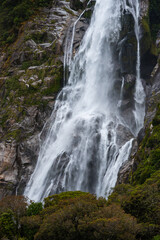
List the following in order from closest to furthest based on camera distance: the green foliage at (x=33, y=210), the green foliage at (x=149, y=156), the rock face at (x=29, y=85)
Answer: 1. the green foliage at (x=33, y=210)
2. the green foliage at (x=149, y=156)
3. the rock face at (x=29, y=85)

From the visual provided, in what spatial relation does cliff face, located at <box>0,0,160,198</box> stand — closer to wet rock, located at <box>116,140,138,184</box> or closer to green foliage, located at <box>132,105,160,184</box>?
wet rock, located at <box>116,140,138,184</box>

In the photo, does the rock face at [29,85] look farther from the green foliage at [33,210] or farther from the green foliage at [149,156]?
the green foliage at [149,156]

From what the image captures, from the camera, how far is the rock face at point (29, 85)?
3688 centimetres

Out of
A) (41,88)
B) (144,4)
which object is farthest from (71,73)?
(144,4)

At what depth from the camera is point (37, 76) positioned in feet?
144

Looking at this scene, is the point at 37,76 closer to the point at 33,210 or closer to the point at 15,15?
the point at 15,15

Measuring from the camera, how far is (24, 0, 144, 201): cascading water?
104ft

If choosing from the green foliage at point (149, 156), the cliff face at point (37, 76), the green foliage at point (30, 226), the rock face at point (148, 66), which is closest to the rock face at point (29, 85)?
the cliff face at point (37, 76)

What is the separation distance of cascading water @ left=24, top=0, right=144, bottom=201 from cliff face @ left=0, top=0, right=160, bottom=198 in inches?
54.1

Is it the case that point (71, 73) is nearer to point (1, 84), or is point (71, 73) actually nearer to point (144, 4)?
point (1, 84)

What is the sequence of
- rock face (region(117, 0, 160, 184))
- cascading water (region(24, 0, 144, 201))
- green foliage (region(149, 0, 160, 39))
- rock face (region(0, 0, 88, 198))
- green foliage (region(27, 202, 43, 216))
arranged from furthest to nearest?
green foliage (region(149, 0, 160, 39)) < rock face (region(0, 0, 88, 198)) < rock face (region(117, 0, 160, 184)) < cascading water (region(24, 0, 144, 201)) < green foliage (region(27, 202, 43, 216))

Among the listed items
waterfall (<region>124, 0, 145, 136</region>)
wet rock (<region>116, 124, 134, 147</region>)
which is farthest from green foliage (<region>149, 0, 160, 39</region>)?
wet rock (<region>116, 124, 134, 147</region>)

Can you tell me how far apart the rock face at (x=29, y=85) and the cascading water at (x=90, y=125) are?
1.52 meters

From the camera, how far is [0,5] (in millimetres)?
60625
